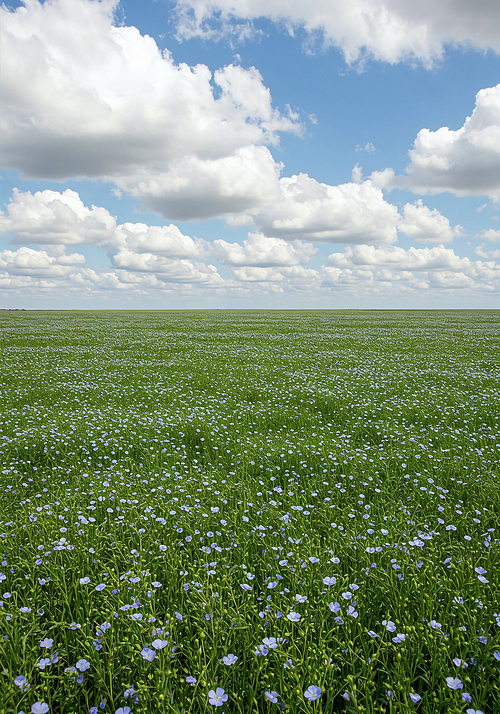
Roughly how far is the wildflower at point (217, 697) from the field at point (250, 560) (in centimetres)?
2

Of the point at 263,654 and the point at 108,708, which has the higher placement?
the point at 263,654

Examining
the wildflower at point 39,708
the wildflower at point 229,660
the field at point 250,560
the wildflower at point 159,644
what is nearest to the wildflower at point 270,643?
the field at point 250,560

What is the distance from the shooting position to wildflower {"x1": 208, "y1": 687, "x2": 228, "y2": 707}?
2.26 meters

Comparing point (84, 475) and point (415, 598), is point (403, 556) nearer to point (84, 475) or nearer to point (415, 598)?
point (415, 598)

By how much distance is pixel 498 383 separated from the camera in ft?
40.8

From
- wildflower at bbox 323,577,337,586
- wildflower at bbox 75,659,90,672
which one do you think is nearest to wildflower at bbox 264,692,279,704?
wildflower at bbox 323,577,337,586

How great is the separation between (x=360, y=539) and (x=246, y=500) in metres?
1.61

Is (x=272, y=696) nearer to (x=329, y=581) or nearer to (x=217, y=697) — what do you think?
(x=217, y=697)

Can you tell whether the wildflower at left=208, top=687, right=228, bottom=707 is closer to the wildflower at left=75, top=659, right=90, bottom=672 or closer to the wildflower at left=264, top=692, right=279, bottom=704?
the wildflower at left=264, top=692, right=279, bottom=704

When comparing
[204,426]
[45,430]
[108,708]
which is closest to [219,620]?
[108,708]

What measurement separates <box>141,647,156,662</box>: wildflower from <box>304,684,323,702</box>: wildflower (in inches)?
41.3

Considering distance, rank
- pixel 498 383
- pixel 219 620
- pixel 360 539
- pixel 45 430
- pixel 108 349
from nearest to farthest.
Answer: pixel 219 620 → pixel 360 539 → pixel 45 430 → pixel 498 383 → pixel 108 349

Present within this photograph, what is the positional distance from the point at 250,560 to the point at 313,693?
5.40 feet

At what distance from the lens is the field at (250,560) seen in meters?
2.50
